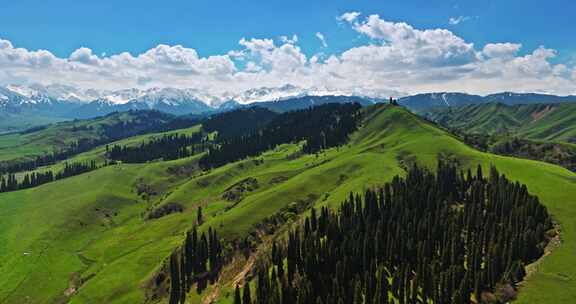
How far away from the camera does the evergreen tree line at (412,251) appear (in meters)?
120

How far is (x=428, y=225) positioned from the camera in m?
150

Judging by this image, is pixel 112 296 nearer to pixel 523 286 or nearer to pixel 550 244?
pixel 523 286

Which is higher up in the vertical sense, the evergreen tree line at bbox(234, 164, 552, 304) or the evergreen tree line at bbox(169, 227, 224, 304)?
the evergreen tree line at bbox(234, 164, 552, 304)

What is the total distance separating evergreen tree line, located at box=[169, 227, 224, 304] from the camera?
511 feet

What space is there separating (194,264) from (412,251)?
268ft

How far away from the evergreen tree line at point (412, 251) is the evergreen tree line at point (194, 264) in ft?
89.4

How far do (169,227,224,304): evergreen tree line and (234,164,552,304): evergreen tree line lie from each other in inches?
1072

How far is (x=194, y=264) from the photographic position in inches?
6526

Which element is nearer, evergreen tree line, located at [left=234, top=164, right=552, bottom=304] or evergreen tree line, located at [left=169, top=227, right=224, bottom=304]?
evergreen tree line, located at [left=234, top=164, right=552, bottom=304]

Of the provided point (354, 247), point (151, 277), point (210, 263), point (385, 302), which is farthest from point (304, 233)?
point (151, 277)

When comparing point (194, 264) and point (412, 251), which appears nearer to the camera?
point (412, 251)

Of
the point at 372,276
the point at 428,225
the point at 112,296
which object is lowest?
the point at 112,296

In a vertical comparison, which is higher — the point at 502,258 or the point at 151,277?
the point at 502,258

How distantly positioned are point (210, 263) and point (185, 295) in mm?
16916
